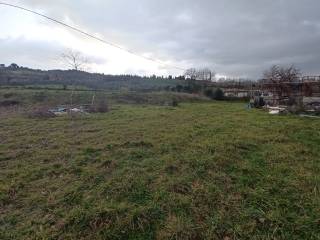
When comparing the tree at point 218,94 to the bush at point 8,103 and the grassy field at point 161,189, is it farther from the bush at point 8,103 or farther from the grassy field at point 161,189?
the grassy field at point 161,189

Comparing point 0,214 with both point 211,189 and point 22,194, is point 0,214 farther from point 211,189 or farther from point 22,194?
point 211,189

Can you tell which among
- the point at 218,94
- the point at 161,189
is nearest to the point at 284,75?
the point at 218,94

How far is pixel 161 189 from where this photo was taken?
3.16 m

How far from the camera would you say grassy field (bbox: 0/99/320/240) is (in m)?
2.38

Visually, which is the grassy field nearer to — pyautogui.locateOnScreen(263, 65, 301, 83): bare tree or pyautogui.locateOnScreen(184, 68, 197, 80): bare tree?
pyautogui.locateOnScreen(263, 65, 301, 83): bare tree

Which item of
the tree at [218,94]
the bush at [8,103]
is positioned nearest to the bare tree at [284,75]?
the tree at [218,94]

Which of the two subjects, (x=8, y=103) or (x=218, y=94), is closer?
(x=8, y=103)

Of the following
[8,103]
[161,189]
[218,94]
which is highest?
[218,94]

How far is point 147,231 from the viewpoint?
2342mm

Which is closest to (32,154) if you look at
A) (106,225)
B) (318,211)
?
(106,225)

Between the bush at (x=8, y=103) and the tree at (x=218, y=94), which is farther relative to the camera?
the tree at (x=218, y=94)

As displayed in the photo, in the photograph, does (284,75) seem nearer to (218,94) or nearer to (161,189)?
(218,94)

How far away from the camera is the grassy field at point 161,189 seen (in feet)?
7.80

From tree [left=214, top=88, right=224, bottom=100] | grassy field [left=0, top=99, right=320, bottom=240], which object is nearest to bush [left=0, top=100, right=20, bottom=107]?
grassy field [left=0, top=99, right=320, bottom=240]
